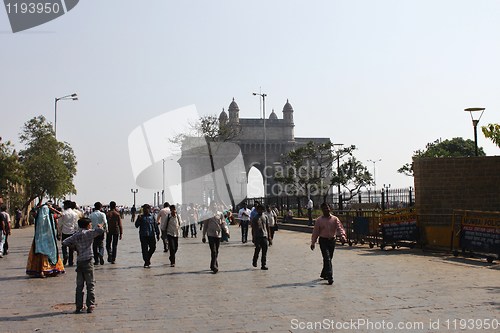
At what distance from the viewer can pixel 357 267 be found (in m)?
14.5

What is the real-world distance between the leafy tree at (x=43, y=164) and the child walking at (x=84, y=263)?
41.3 m

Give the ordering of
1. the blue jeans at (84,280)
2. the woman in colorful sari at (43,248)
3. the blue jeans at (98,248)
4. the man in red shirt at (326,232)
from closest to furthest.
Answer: the blue jeans at (84,280) → the man in red shirt at (326,232) → the woman in colorful sari at (43,248) → the blue jeans at (98,248)

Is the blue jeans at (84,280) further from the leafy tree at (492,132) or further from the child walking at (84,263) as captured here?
the leafy tree at (492,132)

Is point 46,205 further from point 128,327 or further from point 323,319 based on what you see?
point 323,319

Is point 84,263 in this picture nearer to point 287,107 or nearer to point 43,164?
point 43,164

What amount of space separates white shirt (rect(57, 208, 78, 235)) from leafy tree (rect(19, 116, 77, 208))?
3548cm

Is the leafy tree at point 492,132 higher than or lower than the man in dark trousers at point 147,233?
higher

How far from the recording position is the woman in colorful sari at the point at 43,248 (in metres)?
→ 13.4

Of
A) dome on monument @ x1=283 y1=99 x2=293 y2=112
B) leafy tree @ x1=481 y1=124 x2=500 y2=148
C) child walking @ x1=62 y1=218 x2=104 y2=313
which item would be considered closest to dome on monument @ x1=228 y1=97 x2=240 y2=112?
dome on monument @ x1=283 y1=99 x2=293 y2=112

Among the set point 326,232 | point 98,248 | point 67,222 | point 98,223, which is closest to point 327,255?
point 326,232

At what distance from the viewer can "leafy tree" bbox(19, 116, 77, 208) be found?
50.1 meters

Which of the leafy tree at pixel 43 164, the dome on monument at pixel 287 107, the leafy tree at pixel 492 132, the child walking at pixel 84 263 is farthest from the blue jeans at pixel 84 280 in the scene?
the dome on monument at pixel 287 107

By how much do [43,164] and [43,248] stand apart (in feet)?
126

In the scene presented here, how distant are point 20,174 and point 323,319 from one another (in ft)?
133
